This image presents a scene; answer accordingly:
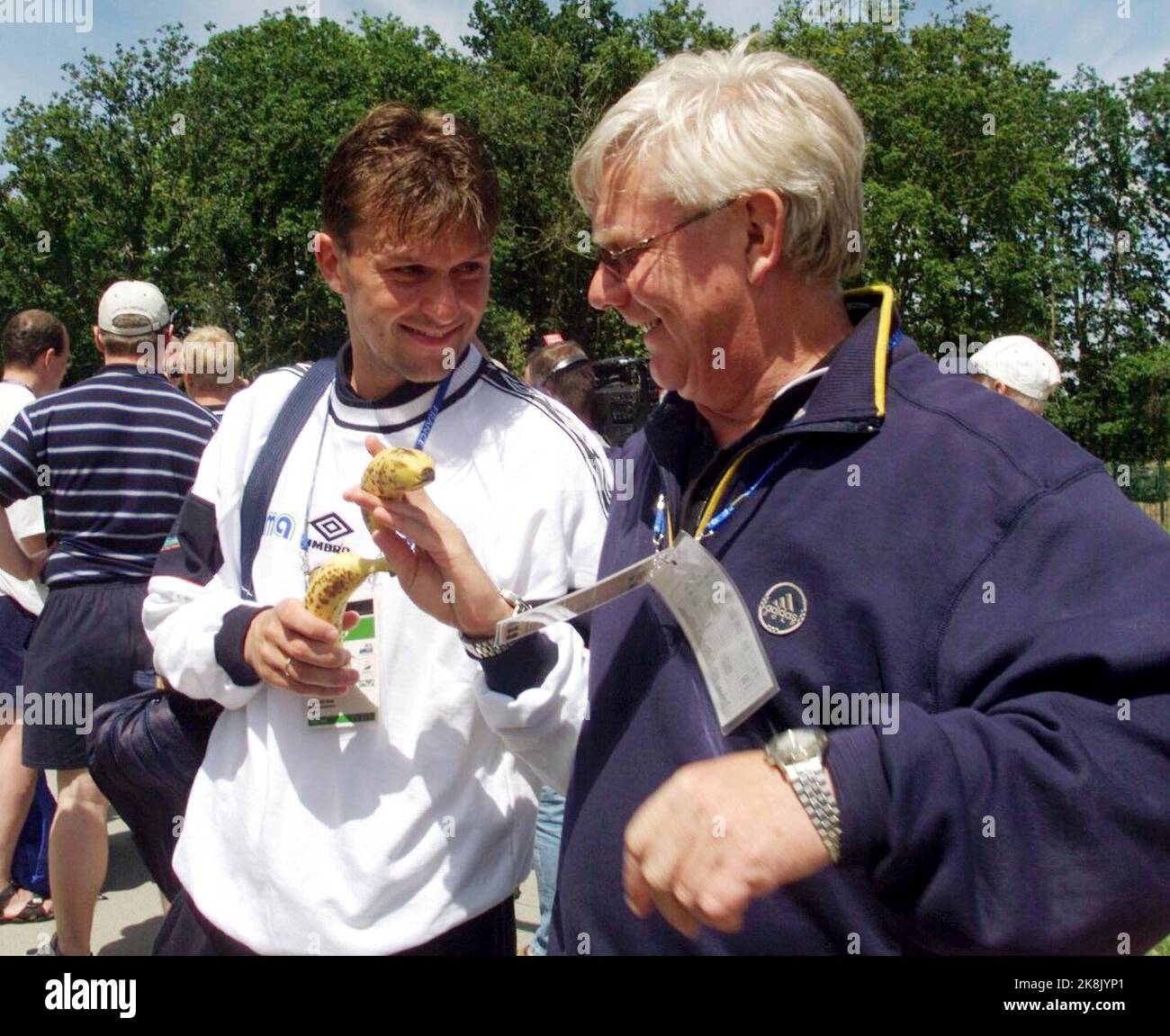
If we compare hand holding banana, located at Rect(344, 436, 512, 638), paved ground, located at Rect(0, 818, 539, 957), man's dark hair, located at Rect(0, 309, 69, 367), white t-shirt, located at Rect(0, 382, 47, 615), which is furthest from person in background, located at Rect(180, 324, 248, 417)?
hand holding banana, located at Rect(344, 436, 512, 638)

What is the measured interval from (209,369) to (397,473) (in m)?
3.64

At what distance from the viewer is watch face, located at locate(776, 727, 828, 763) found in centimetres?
120

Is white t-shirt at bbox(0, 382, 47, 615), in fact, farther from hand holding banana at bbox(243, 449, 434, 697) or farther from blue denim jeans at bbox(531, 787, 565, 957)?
hand holding banana at bbox(243, 449, 434, 697)

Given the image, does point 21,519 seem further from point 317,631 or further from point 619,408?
point 317,631

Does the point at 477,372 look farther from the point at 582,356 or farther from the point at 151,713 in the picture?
the point at 582,356

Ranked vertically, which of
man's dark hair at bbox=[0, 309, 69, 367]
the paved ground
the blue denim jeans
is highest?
man's dark hair at bbox=[0, 309, 69, 367]

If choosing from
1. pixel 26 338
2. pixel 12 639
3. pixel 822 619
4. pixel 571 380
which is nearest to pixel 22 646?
pixel 12 639

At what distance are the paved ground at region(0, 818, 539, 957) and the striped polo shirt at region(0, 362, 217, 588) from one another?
1.52 meters

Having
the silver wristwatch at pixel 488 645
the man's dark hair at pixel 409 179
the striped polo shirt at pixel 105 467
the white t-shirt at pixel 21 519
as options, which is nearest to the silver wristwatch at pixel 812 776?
the silver wristwatch at pixel 488 645

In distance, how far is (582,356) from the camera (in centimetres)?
555

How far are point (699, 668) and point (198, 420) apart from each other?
287 cm
